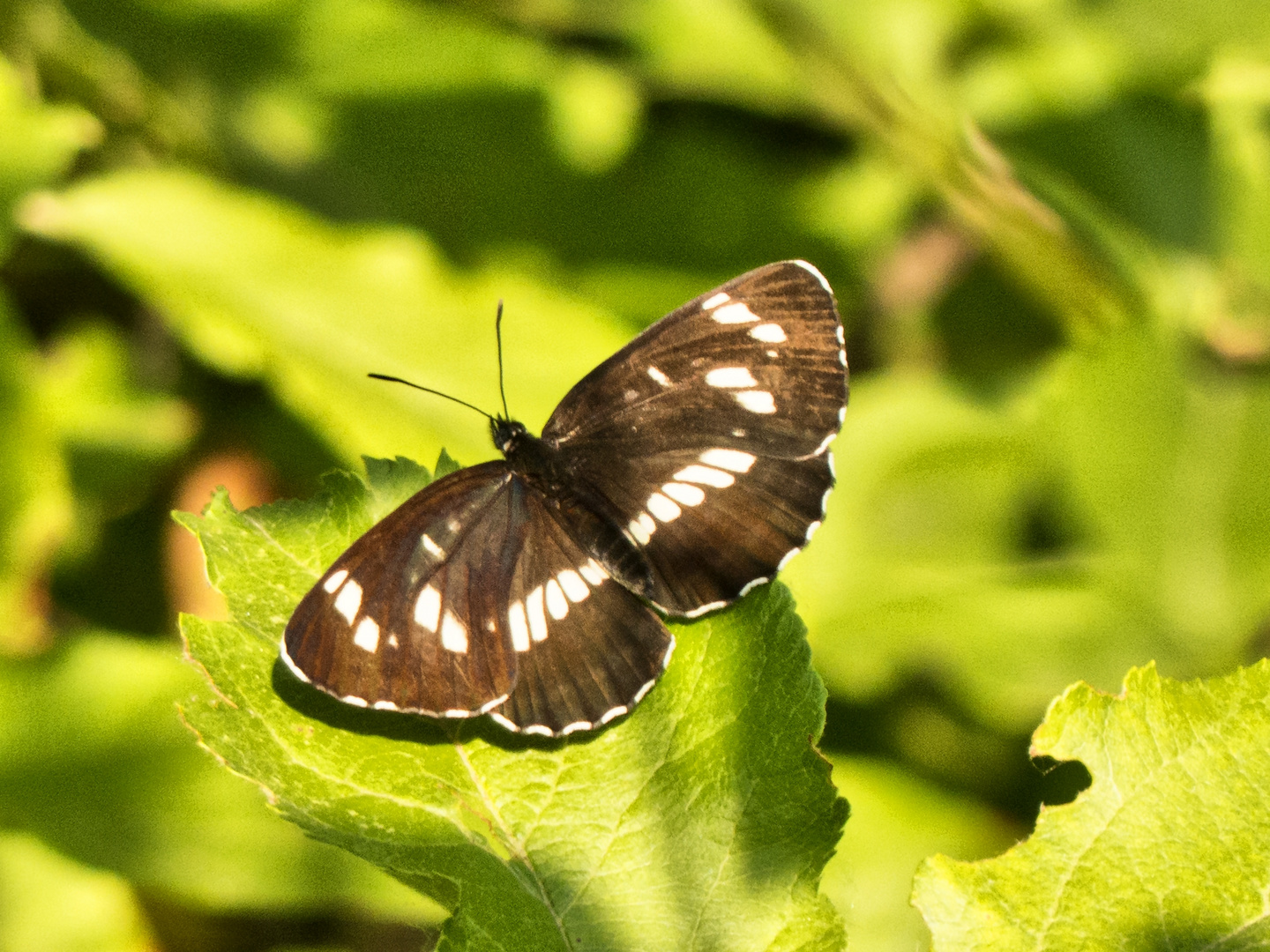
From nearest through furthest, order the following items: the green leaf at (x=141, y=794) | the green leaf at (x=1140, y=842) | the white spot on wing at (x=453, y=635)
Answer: the green leaf at (x=1140, y=842), the white spot on wing at (x=453, y=635), the green leaf at (x=141, y=794)

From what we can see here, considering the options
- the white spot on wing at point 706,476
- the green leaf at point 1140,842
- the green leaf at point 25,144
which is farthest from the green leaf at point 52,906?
the green leaf at point 1140,842

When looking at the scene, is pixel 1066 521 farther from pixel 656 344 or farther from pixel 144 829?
pixel 144 829

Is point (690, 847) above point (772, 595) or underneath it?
underneath

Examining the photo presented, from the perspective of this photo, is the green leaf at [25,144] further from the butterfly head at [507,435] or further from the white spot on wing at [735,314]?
the white spot on wing at [735,314]

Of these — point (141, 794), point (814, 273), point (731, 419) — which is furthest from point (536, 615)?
point (141, 794)

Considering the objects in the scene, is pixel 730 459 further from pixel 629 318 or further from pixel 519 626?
pixel 629 318

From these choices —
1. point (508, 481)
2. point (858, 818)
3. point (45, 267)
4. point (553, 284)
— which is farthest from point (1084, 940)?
point (45, 267)
